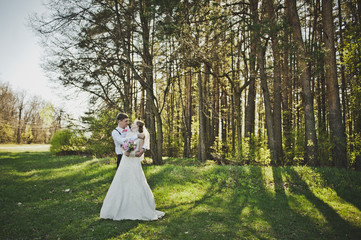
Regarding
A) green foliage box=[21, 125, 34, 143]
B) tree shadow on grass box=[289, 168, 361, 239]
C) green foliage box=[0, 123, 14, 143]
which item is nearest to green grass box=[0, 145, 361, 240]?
tree shadow on grass box=[289, 168, 361, 239]

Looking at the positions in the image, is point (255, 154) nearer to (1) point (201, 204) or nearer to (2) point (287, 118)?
(2) point (287, 118)

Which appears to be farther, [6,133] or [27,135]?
[27,135]

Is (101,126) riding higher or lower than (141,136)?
higher

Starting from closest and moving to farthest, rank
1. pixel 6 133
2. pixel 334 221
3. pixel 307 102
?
1. pixel 334 221
2. pixel 307 102
3. pixel 6 133

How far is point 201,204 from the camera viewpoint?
5766mm

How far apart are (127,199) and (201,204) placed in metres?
2.33

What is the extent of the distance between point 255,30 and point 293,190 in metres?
6.57

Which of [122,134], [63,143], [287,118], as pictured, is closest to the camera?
[122,134]

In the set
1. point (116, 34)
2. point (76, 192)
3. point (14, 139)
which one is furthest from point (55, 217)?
point (14, 139)

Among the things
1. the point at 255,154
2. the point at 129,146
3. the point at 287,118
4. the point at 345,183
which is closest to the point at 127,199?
the point at 129,146

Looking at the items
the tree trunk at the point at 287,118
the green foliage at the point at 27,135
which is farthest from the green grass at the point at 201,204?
the green foliage at the point at 27,135

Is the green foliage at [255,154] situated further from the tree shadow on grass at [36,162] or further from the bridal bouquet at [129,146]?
the tree shadow on grass at [36,162]

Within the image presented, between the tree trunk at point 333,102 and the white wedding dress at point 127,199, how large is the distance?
866 cm

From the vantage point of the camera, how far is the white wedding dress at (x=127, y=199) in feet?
14.8
